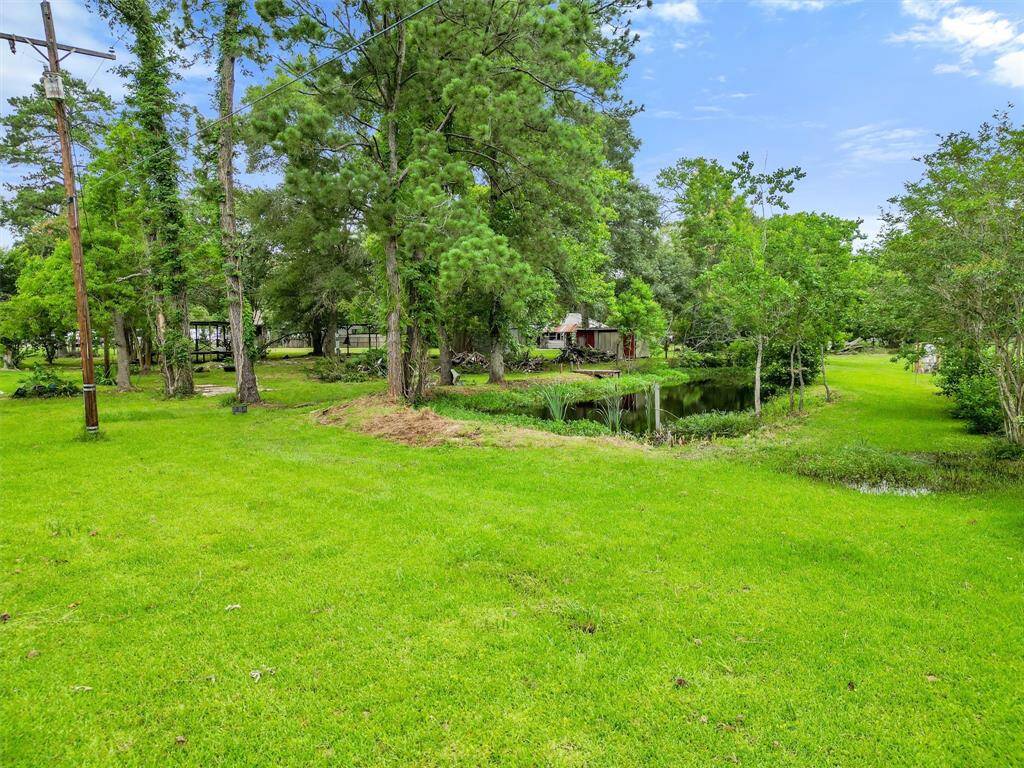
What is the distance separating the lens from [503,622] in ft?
12.8

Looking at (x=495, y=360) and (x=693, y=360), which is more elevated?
(x=495, y=360)

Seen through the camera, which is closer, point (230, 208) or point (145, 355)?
point (230, 208)

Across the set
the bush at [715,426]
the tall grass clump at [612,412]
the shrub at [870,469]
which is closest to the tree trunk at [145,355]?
the tall grass clump at [612,412]

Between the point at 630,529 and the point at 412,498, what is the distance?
111 inches

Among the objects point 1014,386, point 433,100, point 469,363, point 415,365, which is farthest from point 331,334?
point 1014,386

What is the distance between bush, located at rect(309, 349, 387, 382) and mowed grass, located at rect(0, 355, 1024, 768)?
15438 mm

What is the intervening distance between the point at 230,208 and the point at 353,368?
10.9 metres

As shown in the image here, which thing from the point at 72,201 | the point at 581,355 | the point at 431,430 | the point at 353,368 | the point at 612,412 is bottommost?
the point at 612,412

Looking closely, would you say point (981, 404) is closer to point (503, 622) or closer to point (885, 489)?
point (885, 489)

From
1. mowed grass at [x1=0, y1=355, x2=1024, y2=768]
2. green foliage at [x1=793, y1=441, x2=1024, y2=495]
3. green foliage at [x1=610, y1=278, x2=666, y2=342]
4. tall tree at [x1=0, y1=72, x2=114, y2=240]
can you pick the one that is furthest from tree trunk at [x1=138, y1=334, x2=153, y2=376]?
green foliage at [x1=793, y1=441, x2=1024, y2=495]

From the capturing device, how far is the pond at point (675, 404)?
52.3ft

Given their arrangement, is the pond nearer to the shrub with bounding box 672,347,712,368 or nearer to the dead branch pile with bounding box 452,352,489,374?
the shrub with bounding box 672,347,712,368

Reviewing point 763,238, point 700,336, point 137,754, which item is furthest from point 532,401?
point 700,336

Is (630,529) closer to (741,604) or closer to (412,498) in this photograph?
(741,604)
